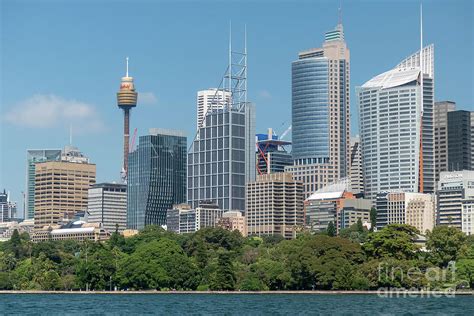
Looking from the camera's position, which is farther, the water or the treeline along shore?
the treeline along shore

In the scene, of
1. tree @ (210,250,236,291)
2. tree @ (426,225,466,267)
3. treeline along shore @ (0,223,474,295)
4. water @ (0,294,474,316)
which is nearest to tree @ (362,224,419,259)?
treeline along shore @ (0,223,474,295)

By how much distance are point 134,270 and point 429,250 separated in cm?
3721

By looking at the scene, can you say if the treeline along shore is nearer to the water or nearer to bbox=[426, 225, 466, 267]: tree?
bbox=[426, 225, 466, 267]: tree

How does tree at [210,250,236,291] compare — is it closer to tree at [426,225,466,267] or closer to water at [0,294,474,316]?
water at [0,294,474,316]

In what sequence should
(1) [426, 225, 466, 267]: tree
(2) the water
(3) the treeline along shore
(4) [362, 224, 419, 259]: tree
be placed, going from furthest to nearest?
(1) [426, 225, 466, 267]: tree
(4) [362, 224, 419, 259]: tree
(3) the treeline along shore
(2) the water

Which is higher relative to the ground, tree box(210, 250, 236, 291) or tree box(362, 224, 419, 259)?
tree box(362, 224, 419, 259)

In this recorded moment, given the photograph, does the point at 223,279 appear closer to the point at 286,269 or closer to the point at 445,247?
the point at 286,269

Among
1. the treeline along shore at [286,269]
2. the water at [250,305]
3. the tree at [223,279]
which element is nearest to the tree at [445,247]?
the treeline along shore at [286,269]

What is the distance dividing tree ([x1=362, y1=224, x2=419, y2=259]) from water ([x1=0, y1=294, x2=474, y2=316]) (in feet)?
41.8

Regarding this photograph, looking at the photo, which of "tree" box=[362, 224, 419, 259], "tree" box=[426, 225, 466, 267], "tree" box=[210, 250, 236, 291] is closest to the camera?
"tree" box=[362, 224, 419, 259]

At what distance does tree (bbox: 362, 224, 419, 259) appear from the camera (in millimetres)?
133250

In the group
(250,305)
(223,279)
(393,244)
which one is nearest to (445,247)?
(393,244)

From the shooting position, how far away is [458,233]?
14350cm

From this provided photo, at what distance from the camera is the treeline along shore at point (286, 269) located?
129 metres
